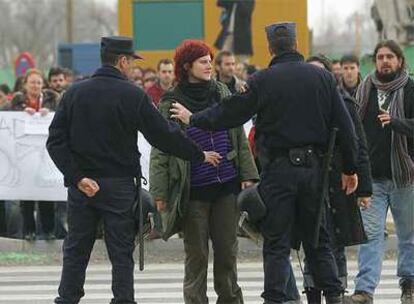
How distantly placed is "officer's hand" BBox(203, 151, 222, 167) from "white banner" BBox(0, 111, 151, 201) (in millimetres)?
5770

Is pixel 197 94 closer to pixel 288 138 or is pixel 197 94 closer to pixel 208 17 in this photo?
pixel 288 138

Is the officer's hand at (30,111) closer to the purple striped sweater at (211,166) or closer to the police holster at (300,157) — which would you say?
the purple striped sweater at (211,166)

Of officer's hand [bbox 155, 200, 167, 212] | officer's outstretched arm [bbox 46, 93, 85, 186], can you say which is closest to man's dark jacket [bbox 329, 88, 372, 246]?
officer's hand [bbox 155, 200, 167, 212]

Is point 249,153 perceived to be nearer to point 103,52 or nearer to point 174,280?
point 103,52

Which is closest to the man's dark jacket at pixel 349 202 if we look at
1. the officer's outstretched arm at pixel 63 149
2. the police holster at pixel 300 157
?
the police holster at pixel 300 157

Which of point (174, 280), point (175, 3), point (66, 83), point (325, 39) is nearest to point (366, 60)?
point (175, 3)

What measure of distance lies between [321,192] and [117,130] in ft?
4.60

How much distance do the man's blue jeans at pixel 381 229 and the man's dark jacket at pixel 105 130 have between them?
1.95m

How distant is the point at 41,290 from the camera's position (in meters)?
11.7

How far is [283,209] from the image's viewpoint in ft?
27.5

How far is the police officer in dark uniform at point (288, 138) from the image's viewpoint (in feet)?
27.5

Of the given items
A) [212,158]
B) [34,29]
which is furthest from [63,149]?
[34,29]

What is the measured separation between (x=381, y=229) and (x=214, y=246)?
1.53m

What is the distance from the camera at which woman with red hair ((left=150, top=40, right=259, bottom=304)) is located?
8969mm
